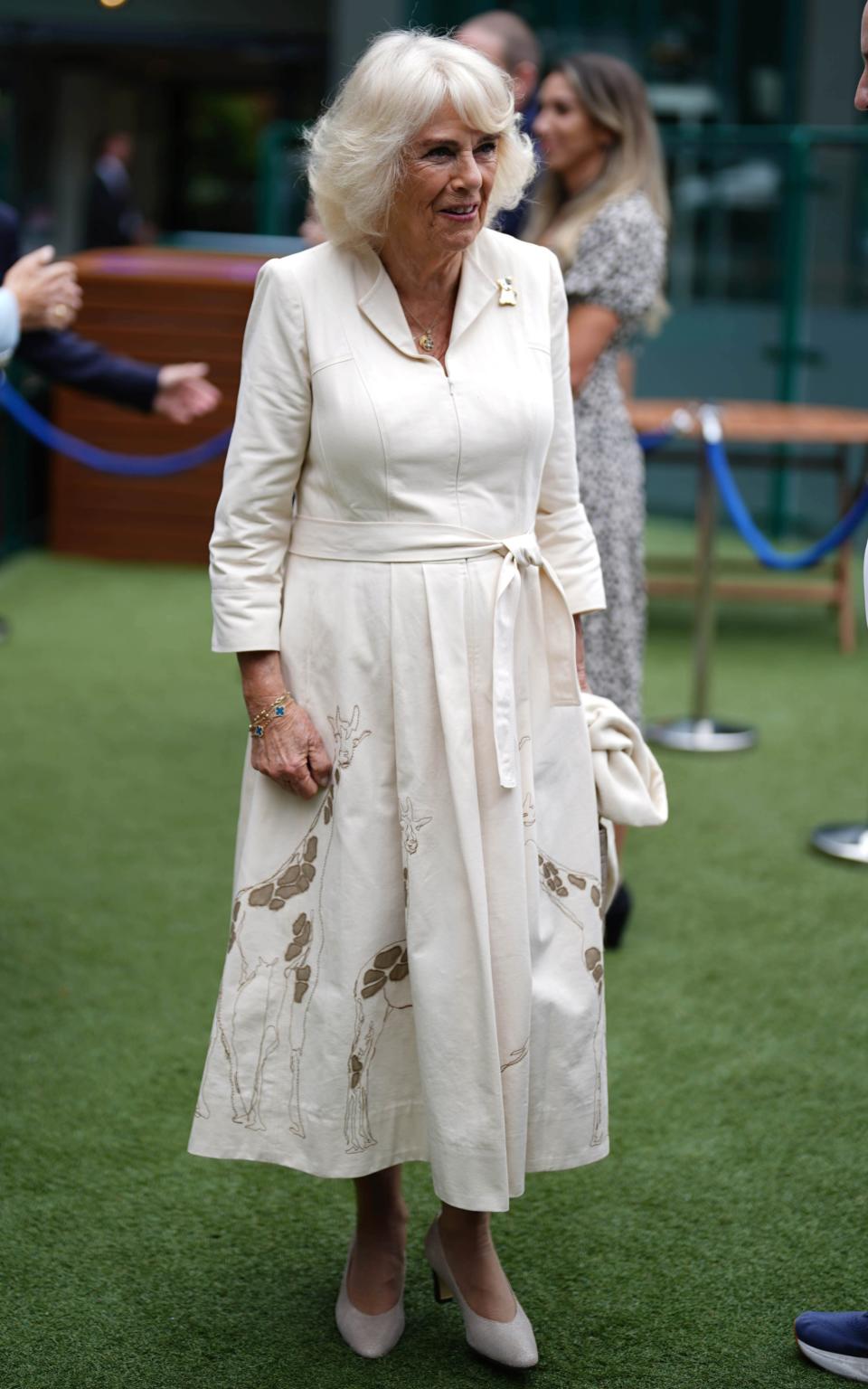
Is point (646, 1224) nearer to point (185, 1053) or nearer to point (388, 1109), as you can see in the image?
point (388, 1109)

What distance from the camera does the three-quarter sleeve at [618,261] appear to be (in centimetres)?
407

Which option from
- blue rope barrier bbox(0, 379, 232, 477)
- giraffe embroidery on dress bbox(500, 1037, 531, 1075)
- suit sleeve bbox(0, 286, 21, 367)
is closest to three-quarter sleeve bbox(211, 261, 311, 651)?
giraffe embroidery on dress bbox(500, 1037, 531, 1075)

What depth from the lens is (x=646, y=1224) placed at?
3.22 metres

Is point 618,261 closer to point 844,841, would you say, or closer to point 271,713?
point 271,713

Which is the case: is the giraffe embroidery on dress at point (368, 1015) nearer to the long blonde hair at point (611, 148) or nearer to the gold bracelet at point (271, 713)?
the gold bracelet at point (271, 713)

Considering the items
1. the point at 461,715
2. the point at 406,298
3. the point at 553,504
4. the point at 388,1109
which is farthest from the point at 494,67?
the point at 388,1109

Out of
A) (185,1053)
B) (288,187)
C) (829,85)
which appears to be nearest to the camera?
(185,1053)

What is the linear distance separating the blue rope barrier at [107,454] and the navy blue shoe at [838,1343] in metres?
6.15

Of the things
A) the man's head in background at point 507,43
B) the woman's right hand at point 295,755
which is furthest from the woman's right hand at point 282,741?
the man's head in background at point 507,43

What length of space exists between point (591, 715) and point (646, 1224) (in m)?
0.97

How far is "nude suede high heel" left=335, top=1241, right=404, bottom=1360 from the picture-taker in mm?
2811

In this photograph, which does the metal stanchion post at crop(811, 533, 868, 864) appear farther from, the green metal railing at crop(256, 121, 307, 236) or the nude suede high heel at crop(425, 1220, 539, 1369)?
the green metal railing at crop(256, 121, 307, 236)

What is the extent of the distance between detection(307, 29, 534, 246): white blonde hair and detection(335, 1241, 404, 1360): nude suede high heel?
5.30ft

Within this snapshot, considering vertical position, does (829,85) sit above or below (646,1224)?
above
